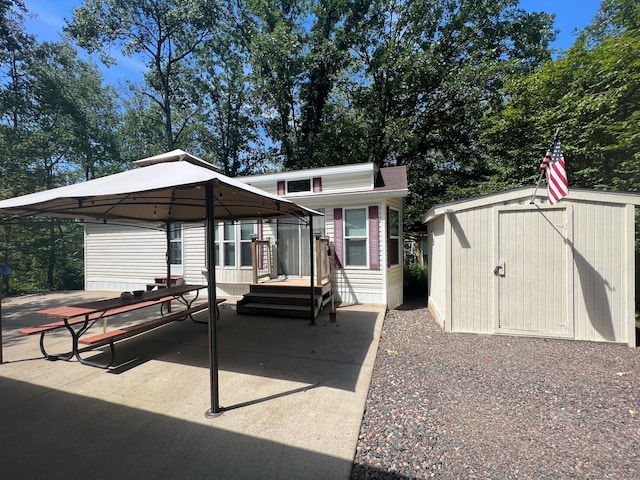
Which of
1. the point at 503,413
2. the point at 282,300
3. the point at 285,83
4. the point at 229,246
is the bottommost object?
the point at 503,413

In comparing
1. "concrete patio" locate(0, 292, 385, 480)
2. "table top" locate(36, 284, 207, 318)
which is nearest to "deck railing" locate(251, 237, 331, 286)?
"table top" locate(36, 284, 207, 318)

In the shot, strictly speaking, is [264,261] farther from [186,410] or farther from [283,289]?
[186,410]

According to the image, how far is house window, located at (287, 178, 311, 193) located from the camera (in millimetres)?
8509

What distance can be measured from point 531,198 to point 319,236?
15.6 feet

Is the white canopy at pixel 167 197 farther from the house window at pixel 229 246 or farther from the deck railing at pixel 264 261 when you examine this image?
the house window at pixel 229 246

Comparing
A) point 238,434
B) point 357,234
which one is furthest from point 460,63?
point 238,434

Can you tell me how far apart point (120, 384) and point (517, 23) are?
19.8 meters

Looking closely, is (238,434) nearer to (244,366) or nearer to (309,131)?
(244,366)

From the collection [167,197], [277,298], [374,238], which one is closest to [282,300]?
[277,298]

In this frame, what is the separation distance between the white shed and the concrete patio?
2347mm

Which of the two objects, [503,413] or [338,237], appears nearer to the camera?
[503,413]

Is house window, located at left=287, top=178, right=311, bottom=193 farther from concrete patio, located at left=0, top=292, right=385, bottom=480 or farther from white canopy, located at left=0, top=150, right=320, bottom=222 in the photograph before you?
concrete patio, located at left=0, top=292, right=385, bottom=480

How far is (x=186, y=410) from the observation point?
2.82m

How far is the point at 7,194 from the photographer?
13.8m
